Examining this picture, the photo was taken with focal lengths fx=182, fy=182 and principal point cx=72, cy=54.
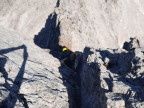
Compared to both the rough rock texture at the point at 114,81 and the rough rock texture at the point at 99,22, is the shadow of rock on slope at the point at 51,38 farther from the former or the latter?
the rough rock texture at the point at 114,81

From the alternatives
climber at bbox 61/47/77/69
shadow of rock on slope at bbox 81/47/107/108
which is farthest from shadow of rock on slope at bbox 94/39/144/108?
climber at bbox 61/47/77/69

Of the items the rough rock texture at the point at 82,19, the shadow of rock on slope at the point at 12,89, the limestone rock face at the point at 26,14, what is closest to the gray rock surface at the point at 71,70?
the shadow of rock on slope at the point at 12,89

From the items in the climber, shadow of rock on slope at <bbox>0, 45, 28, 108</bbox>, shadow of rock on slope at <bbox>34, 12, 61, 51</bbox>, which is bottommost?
shadow of rock on slope at <bbox>0, 45, 28, 108</bbox>

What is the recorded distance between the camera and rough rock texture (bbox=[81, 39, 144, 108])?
17.2 feet

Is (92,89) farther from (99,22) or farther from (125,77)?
(99,22)

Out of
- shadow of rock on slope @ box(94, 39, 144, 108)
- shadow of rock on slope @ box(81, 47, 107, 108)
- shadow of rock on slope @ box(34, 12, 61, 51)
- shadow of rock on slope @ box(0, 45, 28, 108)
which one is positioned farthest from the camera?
shadow of rock on slope @ box(34, 12, 61, 51)

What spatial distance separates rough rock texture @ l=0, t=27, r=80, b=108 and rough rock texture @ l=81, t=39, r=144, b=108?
1.06 m

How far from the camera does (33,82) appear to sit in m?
7.33

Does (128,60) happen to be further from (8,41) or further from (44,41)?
(44,41)

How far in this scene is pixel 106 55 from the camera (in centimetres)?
896

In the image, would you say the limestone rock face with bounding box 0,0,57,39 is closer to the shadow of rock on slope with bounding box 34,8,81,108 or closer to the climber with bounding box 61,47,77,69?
the shadow of rock on slope with bounding box 34,8,81,108

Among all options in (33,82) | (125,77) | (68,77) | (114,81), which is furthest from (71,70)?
(114,81)

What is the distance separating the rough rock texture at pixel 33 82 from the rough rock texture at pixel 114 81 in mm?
1057

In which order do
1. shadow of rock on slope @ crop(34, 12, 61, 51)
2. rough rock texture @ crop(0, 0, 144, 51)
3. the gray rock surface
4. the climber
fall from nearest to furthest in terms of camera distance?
1. the gray rock surface
2. the climber
3. shadow of rock on slope @ crop(34, 12, 61, 51)
4. rough rock texture @ crop(0, 0, 144, 51)
